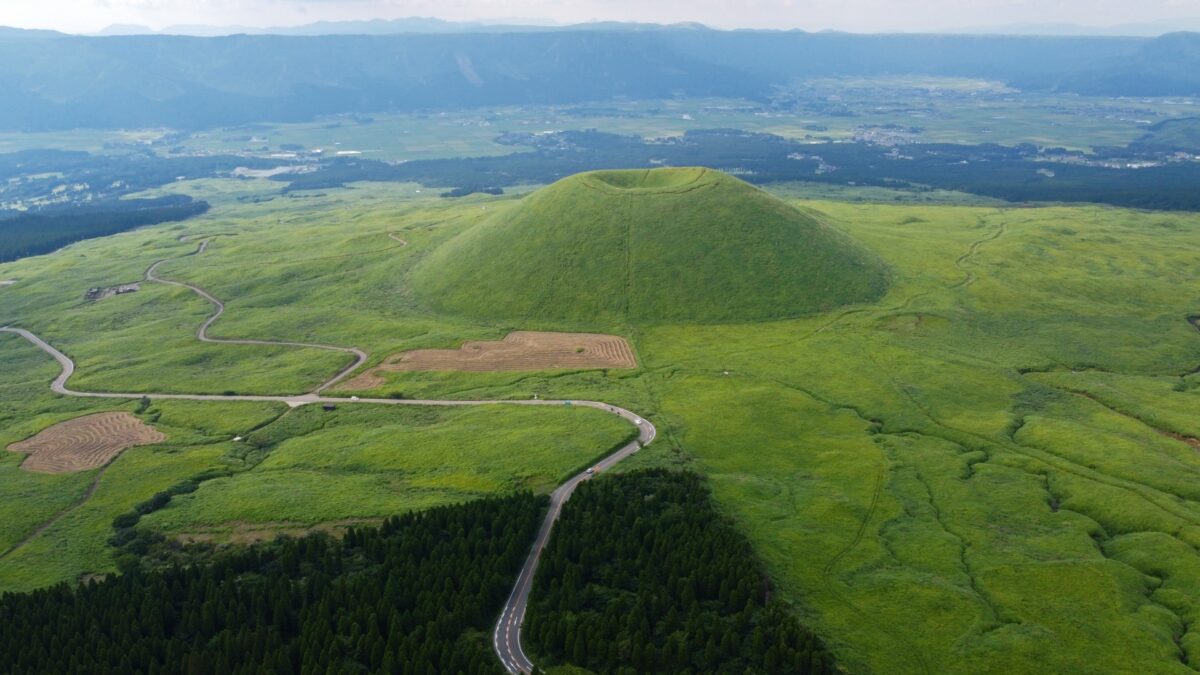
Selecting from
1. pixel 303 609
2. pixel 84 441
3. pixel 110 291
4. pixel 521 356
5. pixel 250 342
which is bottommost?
pixel 84 441

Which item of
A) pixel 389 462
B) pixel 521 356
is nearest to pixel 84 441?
pixel 389 462

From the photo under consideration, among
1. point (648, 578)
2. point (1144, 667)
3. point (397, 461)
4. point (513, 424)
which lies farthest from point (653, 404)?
point (1144, 667)

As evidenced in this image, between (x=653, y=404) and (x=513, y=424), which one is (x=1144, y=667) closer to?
(x=653, y=404)

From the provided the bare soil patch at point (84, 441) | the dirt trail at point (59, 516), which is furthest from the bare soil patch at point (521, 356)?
the dirt trail at point (59, 516)

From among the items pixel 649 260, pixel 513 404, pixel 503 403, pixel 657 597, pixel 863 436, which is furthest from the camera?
pixel 649 260

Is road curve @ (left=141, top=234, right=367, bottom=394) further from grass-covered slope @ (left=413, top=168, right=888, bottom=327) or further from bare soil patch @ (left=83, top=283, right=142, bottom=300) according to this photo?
grass-covered slope @ (left=413, top=168, right=888, bottom=327)

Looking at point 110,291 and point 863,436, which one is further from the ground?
point 110,291

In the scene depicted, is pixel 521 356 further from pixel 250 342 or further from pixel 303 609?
pixel 303 609

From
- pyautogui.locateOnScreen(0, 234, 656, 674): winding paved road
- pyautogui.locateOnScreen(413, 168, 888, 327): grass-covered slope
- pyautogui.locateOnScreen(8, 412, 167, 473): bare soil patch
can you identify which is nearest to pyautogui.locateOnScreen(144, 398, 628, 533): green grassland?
pyautogui.locateOnScreen(0, 234, 656, 674): winding paved road
